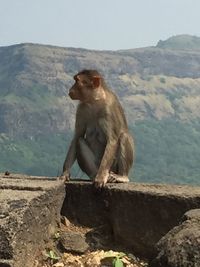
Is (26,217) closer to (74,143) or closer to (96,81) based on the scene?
(74,143)

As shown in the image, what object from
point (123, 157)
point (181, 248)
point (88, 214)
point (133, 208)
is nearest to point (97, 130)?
point (123, 157)

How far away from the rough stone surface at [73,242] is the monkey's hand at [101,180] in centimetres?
76

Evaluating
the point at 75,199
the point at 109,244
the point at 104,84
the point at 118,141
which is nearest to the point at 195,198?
the point at 109,244

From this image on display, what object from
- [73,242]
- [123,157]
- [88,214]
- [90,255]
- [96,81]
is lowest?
[90,255]

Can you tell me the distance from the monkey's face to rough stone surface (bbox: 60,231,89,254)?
2.71 m

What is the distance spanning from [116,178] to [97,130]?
0.96 meters

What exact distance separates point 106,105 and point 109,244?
2721 millimetres

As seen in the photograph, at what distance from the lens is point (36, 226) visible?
18.3 ft

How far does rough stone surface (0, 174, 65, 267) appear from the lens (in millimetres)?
5000

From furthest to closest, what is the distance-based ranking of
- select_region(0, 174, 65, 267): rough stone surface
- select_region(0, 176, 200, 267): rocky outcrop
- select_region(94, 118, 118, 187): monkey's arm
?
select_region(94, 118, 118, 187): monkey's arm, select_region(0, 176, 200, 267): rocky outcrop, select_region(0, 174, 65, 267): rough stone surface

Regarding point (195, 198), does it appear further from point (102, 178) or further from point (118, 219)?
point (102, 178)

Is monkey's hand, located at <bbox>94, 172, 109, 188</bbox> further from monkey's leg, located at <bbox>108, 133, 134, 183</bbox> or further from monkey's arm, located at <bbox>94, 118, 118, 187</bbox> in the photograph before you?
monkey's leg, located at <bbox>108, 133, 134, 183</bbox>

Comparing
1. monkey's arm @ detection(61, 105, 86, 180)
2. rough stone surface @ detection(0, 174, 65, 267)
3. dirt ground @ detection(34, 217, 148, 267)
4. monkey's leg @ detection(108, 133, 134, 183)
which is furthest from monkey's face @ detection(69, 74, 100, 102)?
dirt ground @ detection(34, 217, 148, 267)

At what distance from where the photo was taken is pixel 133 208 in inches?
243
